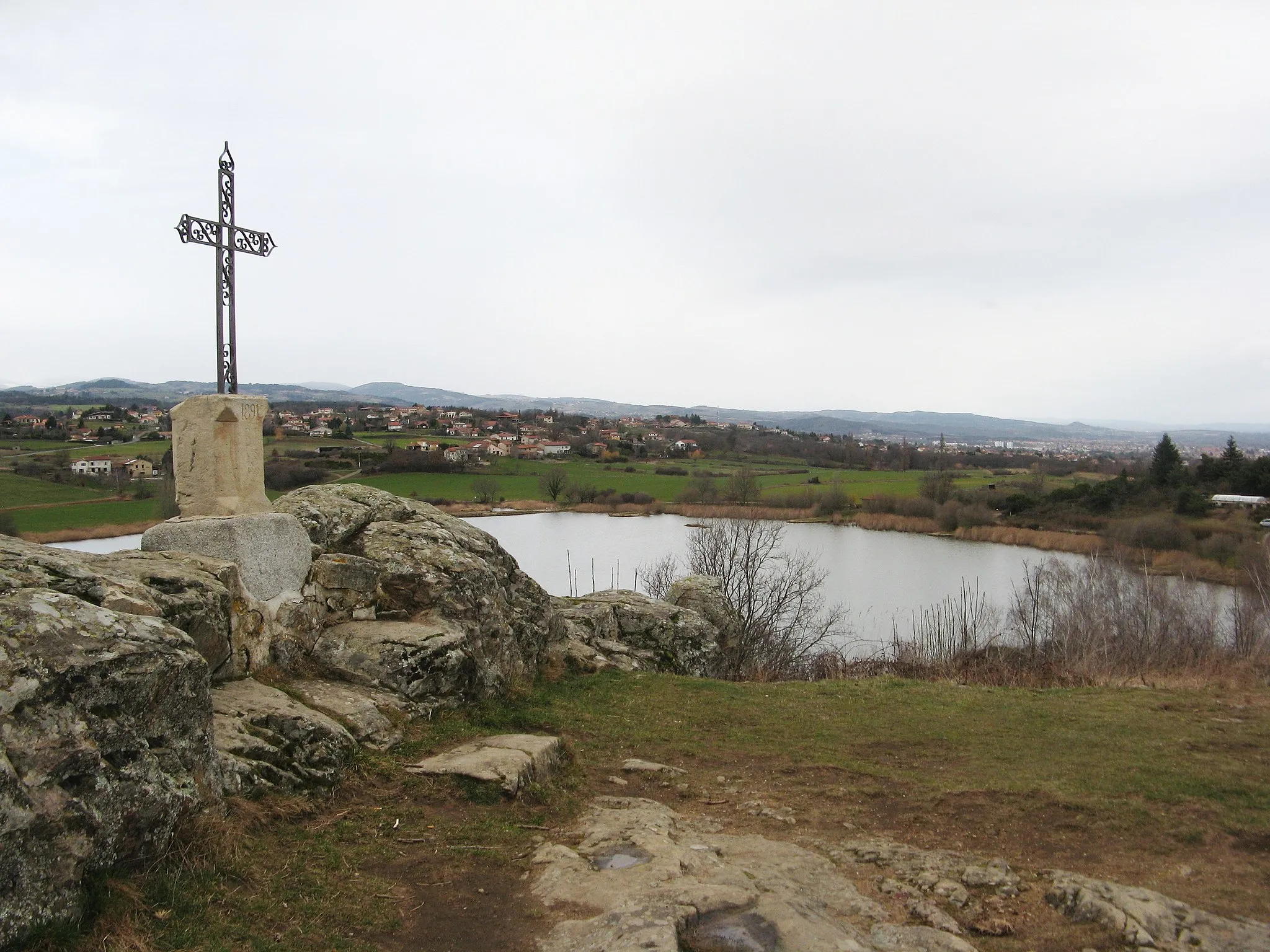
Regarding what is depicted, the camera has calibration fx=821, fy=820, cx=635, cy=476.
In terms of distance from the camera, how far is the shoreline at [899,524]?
3757 cm

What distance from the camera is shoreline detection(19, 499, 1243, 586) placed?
37.6 meters

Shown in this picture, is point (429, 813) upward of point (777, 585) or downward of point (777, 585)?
upward

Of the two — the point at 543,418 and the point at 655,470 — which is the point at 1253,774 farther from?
the point at 543,418

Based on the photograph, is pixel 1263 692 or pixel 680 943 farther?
pixel 1263 692

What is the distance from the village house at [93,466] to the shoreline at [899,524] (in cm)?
1534

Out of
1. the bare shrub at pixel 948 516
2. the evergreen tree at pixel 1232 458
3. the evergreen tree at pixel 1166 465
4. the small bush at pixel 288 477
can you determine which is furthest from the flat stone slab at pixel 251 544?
the evergreen tree at pixel 1232 458

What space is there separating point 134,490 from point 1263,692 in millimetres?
37920

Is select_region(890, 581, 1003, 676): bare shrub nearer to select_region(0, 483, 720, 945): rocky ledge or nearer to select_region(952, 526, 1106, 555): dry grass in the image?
select_region(0, 483, 720, 945): rocky ledge

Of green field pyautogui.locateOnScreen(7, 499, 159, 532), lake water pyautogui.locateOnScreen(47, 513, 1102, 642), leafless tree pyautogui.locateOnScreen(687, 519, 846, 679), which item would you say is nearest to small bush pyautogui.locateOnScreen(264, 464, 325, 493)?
green field pyautogui.locateOnScreen(7, 499, 159, 532)

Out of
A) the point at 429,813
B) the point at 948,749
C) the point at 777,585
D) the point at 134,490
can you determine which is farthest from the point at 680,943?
the point at 134,490

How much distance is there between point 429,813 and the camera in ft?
19.2

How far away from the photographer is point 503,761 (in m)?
6.65

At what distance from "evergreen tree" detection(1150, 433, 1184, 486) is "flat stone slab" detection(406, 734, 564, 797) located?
185ft

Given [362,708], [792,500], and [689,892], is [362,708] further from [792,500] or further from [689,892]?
[792,500]
